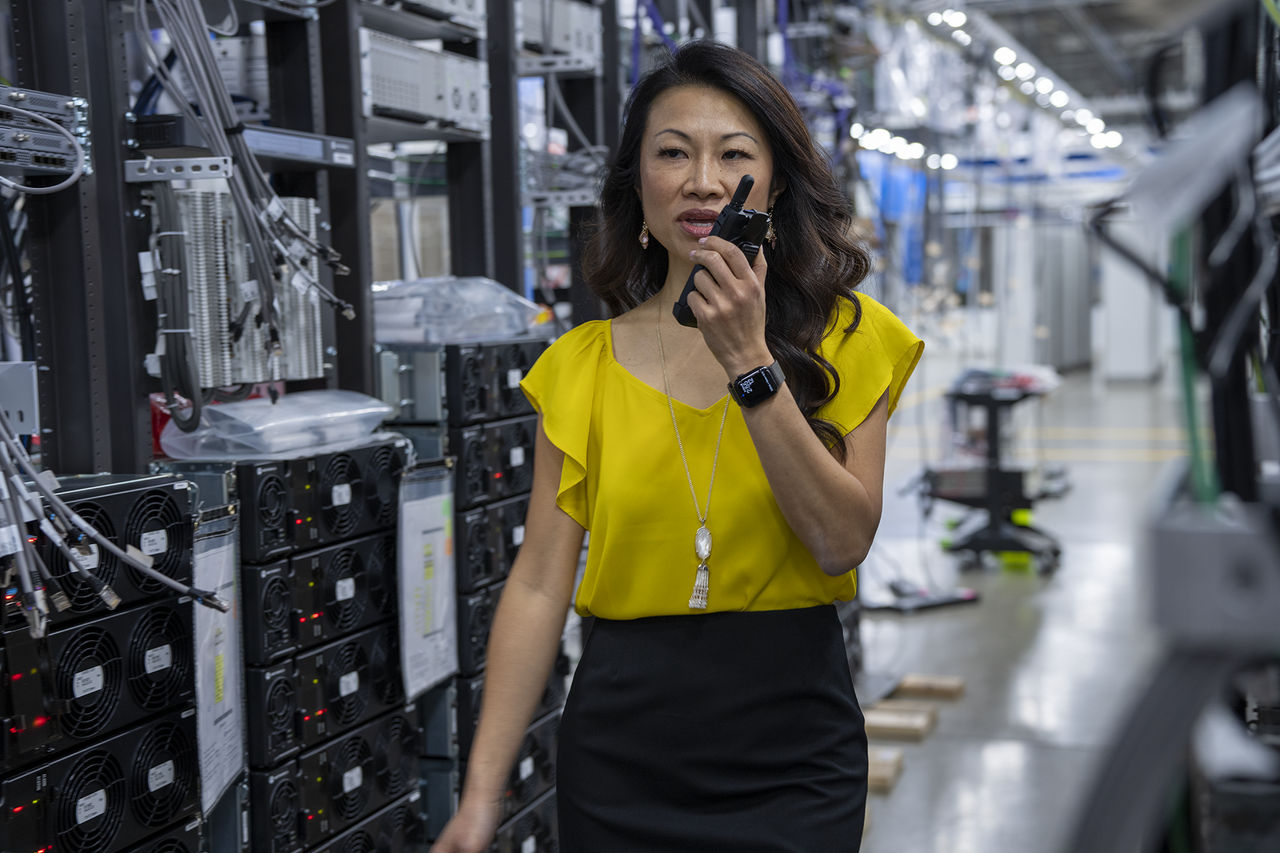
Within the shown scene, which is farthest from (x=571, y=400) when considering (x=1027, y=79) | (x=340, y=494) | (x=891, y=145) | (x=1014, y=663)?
(x=1027, y=79)

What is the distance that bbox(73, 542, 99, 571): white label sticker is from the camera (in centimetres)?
195

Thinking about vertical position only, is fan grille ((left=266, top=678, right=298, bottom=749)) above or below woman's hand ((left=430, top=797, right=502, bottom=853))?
below

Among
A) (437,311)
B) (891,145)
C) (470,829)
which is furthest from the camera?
(891,145)

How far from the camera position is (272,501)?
8.20ft

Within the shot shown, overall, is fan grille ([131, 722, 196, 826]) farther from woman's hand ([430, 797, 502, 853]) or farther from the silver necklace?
the silver necklace

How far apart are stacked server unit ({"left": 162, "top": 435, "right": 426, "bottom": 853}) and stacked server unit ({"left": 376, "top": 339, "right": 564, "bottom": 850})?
0.20 meters

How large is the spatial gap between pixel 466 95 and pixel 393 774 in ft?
5.76

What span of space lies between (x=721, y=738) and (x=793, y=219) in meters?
0.68

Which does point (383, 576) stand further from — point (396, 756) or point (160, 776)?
point (160, 776)

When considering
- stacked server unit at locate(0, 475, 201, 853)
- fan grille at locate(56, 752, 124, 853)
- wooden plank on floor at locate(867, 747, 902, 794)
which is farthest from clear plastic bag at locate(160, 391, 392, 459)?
wooden plank on floor at locate(867, 747, 902, 794)

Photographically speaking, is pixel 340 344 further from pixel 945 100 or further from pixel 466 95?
pixel 945 100

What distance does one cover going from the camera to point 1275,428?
63 cm

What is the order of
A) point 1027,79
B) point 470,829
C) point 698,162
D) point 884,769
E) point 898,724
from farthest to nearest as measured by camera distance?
point 1027,79, point 898,724, point 884,769, point 698,162, point 470,829

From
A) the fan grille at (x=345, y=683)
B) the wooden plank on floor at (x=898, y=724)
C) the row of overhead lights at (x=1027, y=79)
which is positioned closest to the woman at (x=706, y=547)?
the fan grille at (x=345, y=683)
